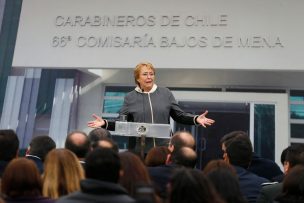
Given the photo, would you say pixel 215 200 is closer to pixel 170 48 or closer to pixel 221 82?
pixel 170 48

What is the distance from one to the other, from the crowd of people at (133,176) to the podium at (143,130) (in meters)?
0.21

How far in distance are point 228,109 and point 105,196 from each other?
4.32m

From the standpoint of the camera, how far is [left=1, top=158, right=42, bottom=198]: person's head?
183 centimetres

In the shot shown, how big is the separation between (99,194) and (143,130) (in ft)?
4.22

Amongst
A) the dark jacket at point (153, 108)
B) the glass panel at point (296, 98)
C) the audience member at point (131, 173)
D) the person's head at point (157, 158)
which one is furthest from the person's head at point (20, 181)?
the glass panel at point (296, 98)

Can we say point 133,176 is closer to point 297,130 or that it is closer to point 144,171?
point 144,171

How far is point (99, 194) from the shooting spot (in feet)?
5.22

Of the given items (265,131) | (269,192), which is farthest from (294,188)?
(265,131)

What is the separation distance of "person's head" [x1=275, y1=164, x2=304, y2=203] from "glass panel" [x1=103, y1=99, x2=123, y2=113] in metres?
4.21

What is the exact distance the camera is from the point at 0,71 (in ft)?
19.2

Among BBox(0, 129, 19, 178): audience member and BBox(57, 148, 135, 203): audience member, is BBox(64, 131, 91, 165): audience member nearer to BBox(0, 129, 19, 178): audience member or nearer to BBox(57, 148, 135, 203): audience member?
BBox(0, 129, 19, 178): audience member

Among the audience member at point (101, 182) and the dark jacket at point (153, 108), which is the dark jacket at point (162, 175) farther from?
the dark jacket at point (153, 108)

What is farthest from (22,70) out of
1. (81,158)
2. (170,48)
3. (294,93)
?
(294,93)

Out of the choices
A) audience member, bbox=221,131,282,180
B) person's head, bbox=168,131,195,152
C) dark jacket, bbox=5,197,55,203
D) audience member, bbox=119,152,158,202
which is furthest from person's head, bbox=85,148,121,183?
audience member, bbox=221,131,282,180
